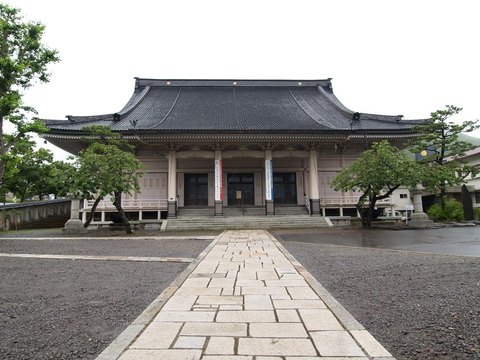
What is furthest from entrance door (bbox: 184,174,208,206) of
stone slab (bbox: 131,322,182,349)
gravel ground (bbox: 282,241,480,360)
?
stone slab (bbox: 131,322,182,349)

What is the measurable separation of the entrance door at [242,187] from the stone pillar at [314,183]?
4.73m

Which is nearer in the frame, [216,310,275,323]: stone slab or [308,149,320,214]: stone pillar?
[216,310,275,323]: stone slab

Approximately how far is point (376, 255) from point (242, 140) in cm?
1327

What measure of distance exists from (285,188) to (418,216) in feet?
30.4

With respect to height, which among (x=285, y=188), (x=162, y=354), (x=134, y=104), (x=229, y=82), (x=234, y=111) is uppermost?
(x=229, y=82)

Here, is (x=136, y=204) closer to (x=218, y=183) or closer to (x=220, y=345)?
(x=218, y=183)

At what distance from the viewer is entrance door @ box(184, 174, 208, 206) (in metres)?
22.9

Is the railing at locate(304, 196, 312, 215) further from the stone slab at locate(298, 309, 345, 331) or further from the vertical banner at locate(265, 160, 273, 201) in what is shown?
the stone slab at locate(298, 309, 345, 331)

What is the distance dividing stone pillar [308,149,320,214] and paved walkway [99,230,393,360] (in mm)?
14842

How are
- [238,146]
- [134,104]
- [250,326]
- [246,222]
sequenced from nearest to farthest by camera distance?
[250,326] < [246,222] < [238,146] < [134,104]

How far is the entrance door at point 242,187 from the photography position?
23172 mm

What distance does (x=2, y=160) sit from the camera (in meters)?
12.7

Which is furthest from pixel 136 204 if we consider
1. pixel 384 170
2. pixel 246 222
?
pixel 384 170

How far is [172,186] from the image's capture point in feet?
64.6
